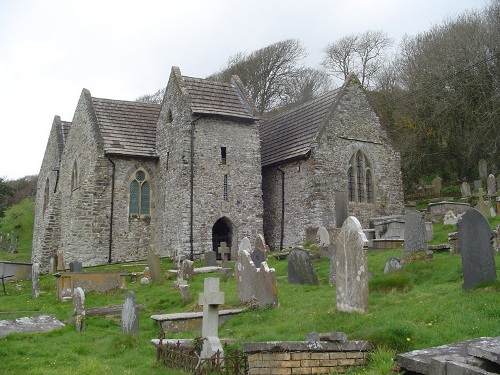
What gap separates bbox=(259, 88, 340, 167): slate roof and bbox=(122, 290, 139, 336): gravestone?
14871mm

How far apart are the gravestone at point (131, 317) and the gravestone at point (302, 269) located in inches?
175

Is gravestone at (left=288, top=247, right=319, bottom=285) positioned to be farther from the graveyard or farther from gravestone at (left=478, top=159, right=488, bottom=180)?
gravestone at (left=478, top=159, right=488, bottom=180)

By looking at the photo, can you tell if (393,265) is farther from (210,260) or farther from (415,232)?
(210,260)

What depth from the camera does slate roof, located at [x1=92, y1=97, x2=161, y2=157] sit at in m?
27.3

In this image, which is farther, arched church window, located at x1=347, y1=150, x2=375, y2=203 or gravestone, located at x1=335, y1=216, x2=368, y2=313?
arched church window, located at x1=347, y1=150, x2=375, y2=203

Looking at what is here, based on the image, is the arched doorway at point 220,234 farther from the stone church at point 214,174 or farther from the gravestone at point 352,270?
the gravestone at point 352,270

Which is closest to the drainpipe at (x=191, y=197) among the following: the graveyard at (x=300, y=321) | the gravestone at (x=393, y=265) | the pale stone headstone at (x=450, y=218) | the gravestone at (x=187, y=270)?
the gravestone at (x=187, y=270)

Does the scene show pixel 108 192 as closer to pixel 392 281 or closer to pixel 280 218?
pixel 280 218

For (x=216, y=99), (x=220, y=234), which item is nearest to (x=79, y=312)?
(x=220, y=234)

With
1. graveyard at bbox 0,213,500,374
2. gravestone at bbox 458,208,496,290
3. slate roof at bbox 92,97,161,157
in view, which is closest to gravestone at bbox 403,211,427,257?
graveyard at bbox 0,213,500,374

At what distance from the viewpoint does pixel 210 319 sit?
29.2ft

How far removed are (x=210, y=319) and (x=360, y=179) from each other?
751 inches

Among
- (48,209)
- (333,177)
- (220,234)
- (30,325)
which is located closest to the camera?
(30,325)

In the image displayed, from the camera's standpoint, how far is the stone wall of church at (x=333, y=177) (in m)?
25.0
